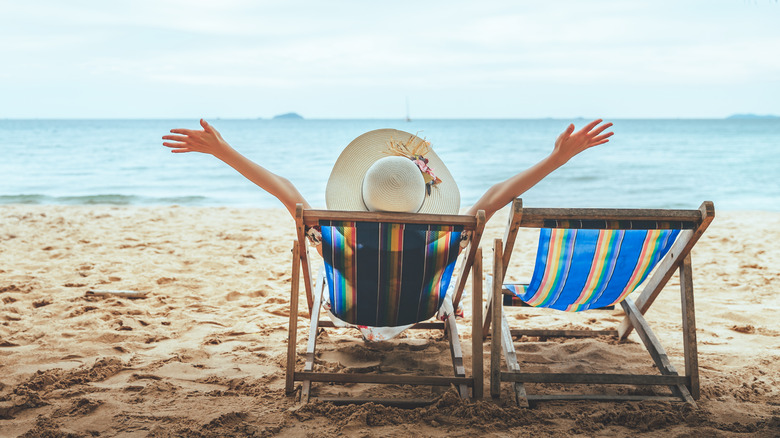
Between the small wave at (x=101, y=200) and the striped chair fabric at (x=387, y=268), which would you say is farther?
the small wave at (x=101, y=200)

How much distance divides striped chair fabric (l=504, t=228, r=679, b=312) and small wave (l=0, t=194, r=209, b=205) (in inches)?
355

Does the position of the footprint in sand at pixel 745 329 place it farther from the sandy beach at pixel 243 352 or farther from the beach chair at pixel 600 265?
the beach chair at pixel 600 265

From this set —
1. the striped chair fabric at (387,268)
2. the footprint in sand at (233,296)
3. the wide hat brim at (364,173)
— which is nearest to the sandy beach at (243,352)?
the footprint in sand at (233,296)

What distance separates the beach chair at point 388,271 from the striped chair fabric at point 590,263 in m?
0.32

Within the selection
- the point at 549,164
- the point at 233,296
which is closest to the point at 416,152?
the point at 549,164

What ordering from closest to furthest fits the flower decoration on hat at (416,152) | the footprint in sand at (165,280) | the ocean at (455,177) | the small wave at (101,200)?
the flower decoration on hat at (416,152) < the footprint in sand at (165,280) < the small wave at (101,200) < the ocean at (455,177)

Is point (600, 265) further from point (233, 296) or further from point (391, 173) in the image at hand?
point (233, 296)

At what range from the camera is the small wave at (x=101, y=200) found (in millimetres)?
10156

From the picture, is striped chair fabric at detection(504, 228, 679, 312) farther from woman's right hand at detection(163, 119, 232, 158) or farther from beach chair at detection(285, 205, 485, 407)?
woman's right hand at detection(163, 119, 232, 158)

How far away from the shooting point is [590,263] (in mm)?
2506

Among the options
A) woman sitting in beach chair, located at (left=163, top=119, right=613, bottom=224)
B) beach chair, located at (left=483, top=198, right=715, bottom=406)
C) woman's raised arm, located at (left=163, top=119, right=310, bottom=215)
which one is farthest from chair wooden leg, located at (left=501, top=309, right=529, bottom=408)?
woman's raised arm, located at (left=163, top=119, right=310, bottom=215)
